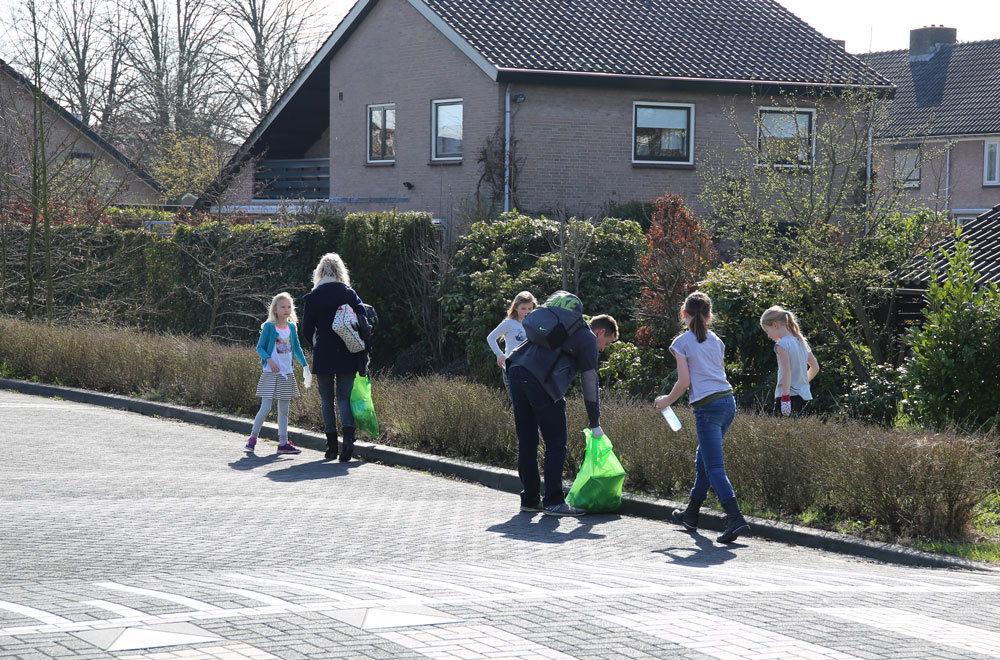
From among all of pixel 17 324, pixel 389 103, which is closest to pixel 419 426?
pixel 17 324

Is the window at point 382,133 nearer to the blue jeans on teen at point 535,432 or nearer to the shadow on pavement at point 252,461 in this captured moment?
the shadow on pavement at point 252,461

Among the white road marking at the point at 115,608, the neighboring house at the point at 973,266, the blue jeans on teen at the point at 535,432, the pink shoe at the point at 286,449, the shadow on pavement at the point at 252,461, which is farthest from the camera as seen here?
the neighboring house at the point at 973,266

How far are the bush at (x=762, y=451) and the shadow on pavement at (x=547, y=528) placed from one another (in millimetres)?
976

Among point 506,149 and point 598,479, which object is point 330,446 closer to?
point 598,479

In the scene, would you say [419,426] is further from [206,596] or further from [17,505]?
[206,596]

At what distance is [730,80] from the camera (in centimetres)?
2650

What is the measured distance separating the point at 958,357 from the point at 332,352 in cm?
611

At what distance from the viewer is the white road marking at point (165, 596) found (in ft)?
18.0

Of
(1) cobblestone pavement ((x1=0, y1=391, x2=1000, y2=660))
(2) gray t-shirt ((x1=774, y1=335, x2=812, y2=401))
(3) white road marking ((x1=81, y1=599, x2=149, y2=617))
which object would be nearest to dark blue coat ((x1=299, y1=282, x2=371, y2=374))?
(1) cobblestone pavement ((x1=0, y1=391, x2=1000, y2=660))

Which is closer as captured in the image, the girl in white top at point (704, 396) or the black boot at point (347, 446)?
the girl in white top at point (704, 396)

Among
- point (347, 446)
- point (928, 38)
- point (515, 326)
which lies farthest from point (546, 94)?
point (928, 38)

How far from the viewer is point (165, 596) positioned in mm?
5742

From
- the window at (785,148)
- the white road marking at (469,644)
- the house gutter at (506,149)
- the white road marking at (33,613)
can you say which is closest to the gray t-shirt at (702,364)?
the white road marking at (469,644)

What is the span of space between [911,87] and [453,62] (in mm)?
27718
